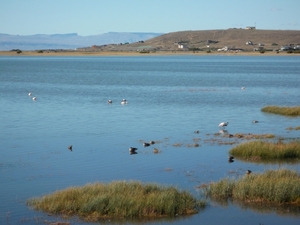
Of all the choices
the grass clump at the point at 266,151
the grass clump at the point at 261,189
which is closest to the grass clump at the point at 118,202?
the grass clump at the point at 261,189

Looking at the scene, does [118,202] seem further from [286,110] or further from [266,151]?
[286,110]

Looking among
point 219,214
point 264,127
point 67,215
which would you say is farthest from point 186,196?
point 264,127

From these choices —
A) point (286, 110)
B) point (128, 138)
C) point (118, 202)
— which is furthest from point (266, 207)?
point (286, 110)

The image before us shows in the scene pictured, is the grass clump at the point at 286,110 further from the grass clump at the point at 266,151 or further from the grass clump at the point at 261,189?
the grass clump at the point at 261,189

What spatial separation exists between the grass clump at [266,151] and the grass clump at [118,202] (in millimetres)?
7190

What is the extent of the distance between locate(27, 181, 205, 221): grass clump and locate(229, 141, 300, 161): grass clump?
719 cm

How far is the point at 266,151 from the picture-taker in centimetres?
2303

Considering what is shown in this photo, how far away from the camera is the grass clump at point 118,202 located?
51.6ft

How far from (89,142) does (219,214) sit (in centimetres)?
1180

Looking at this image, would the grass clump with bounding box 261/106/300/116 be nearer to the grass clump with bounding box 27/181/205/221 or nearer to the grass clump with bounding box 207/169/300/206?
the grass clump with bounding box 207/169/300/206

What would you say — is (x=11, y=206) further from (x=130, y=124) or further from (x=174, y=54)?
(x=174, y=54)

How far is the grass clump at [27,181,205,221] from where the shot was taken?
15734mm

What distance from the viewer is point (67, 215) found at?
15.6m

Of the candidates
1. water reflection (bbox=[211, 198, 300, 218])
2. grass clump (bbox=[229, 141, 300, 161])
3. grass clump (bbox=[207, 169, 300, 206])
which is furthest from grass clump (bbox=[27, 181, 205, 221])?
grass clump (bbox=[229, 141, 300, 161])
